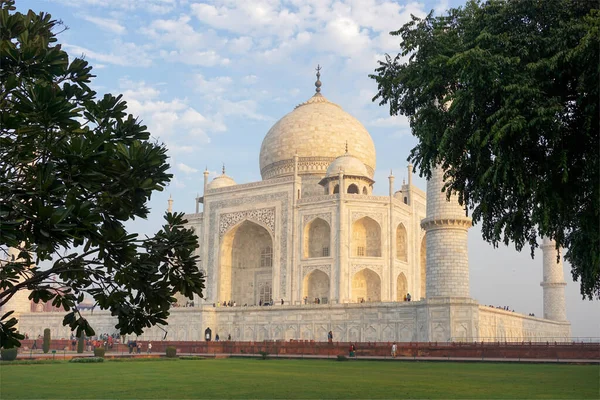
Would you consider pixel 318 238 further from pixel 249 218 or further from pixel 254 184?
pixel 254 184

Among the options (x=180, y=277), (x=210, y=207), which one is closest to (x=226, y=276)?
(x=210, y=207)

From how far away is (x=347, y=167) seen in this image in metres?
36.2

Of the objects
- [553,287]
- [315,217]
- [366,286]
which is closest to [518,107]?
[315,217]

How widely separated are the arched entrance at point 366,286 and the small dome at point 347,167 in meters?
5.29

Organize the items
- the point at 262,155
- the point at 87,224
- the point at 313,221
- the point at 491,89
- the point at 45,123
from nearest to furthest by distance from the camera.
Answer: the point at 87,224 → the point at 45,123 → the point at 491,89 → the point at 313,221 → the point at 262,155

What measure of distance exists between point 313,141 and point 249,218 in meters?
6.68

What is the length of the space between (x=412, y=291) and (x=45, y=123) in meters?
33.4

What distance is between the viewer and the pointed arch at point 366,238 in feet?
116

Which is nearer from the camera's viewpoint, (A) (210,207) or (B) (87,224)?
(B) (87,224)

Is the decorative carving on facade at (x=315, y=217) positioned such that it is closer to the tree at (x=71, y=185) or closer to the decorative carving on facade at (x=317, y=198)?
the decorative carving on facade at (x=317, y=198)

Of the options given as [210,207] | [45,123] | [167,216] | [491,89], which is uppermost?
[210,207]

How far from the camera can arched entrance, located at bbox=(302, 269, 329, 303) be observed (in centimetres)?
3491

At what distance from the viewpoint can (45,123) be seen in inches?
192

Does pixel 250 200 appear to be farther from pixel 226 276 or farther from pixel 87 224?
pixel 87 224
